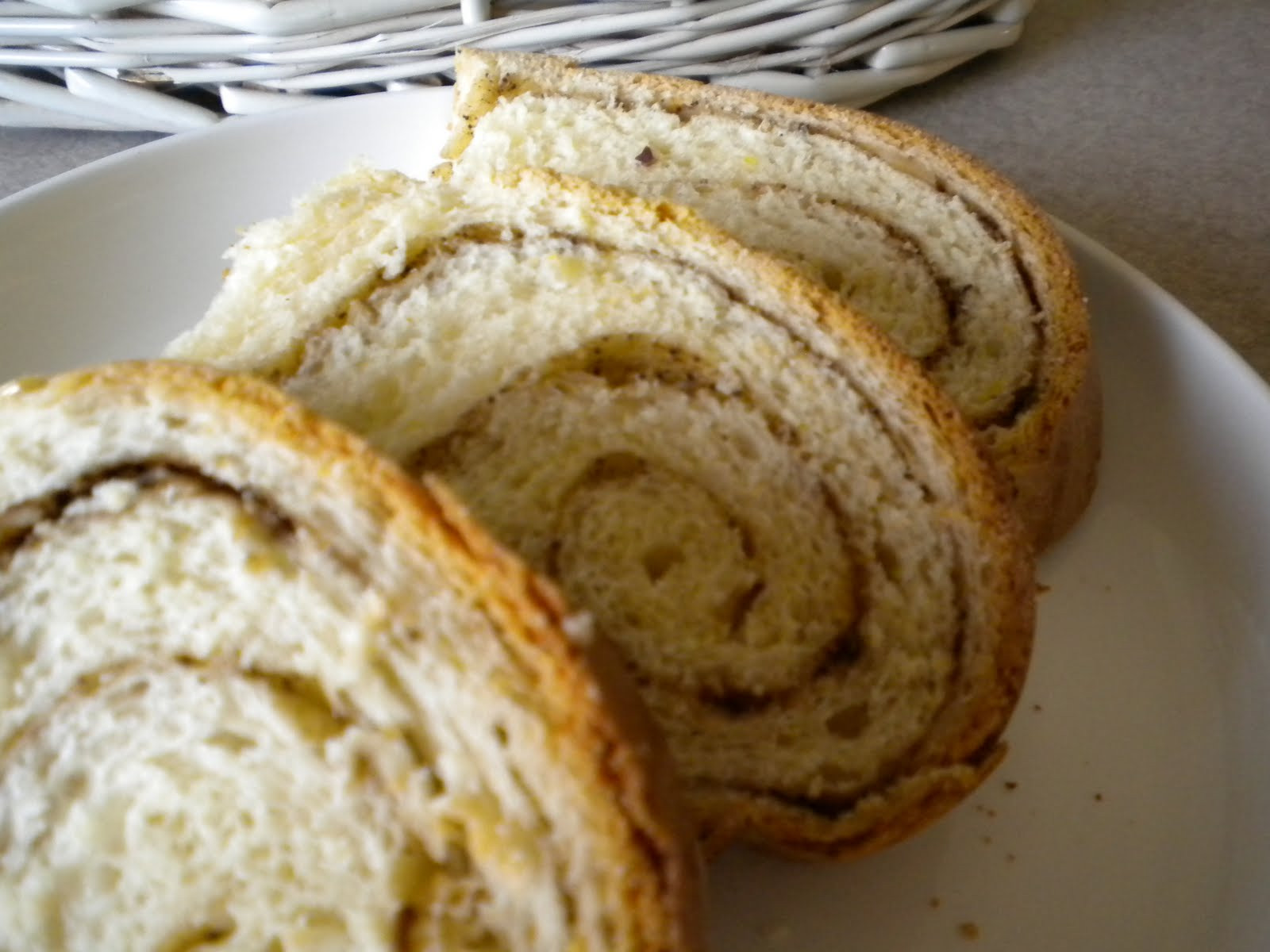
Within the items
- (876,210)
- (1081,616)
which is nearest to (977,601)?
(1081,616)

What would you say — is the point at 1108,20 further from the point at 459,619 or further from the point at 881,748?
the point at 459,619

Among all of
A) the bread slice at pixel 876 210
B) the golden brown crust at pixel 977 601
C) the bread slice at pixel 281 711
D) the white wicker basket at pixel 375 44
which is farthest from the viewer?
the white wicker basket at pixel 375 44

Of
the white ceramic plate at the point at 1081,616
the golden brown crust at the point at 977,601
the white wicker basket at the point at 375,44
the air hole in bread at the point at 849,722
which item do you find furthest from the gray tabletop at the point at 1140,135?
the air hole in bread at the point at 849,722

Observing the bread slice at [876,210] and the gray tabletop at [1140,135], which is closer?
the bread slice at [876,210]

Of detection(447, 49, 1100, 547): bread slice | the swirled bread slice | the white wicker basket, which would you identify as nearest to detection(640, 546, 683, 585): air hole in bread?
the swirled bread slice

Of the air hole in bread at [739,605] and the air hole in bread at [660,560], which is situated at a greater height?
the air hole in bread at [660,560]

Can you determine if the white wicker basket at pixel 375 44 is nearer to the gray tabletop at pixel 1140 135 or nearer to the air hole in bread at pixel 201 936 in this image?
the gray tabletop at pixel 1140 135

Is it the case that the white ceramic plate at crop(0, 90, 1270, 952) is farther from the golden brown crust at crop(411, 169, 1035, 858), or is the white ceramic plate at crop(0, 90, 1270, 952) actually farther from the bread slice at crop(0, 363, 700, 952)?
the bread slice at crop(0, 363, 700, 952)

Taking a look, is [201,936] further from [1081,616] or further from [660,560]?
[1081,616]
